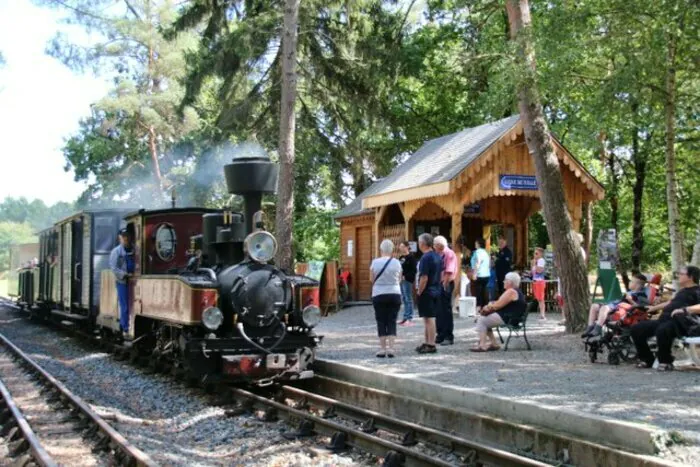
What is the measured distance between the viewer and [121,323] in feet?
42.2

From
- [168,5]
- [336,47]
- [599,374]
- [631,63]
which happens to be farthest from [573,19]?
[168,5]

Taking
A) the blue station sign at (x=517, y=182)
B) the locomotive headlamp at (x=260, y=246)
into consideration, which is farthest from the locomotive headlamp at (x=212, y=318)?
the blue station sign at (x=517, y=182)

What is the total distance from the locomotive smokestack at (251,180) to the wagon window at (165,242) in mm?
2209

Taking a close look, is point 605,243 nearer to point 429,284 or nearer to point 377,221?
point 377,221

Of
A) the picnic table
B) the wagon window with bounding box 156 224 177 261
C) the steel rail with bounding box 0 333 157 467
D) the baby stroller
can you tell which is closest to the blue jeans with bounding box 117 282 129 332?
the wagon window with bounding box 156 224 177 261

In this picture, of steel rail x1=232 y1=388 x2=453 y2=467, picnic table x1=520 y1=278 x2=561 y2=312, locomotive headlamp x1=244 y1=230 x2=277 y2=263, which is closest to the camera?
steel rail x1=232 y1=388 x2=453 y2=467

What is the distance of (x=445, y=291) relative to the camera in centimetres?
1221

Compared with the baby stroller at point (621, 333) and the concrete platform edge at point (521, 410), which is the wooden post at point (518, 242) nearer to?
the baby stroller at point (621, 333)

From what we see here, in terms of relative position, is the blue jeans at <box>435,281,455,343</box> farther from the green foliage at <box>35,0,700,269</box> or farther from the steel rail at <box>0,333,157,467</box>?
the steel rail at <box>0,333,157,467</box>

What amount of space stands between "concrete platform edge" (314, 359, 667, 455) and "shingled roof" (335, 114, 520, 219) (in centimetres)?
848

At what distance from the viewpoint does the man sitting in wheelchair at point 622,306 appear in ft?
32.9

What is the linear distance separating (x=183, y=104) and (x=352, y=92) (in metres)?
5.25

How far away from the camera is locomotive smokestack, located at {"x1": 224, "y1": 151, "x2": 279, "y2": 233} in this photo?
32.2 ft

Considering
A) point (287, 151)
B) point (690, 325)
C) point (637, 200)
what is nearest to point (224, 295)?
point (690, 325)
